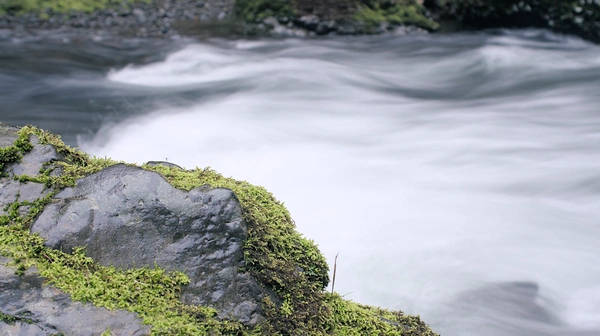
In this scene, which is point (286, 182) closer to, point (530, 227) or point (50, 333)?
point (530, 227)

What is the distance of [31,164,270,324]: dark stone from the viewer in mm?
2145

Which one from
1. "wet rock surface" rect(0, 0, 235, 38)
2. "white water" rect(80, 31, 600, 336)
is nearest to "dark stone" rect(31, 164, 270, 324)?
"white water" rect(80, 31, 600, 336)

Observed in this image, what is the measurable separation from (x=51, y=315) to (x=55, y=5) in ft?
51.7

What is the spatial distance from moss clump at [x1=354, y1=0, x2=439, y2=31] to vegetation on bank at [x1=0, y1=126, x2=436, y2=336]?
12170 millimetres

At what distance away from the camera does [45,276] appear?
2.08 meters

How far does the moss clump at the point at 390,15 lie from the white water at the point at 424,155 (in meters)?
1.81

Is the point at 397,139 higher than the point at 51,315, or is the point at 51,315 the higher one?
the point at 397,139

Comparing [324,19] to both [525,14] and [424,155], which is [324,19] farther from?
[424,155]

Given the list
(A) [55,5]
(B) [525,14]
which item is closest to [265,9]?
(A) [55,5]

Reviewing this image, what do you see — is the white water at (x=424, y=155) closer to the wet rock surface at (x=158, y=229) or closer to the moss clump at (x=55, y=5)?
the wet rock surface at (x=158, y=229)

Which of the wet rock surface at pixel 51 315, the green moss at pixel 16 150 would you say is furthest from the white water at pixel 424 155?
the green moss at pixel 16 150

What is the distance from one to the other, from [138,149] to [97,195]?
15.2 feet

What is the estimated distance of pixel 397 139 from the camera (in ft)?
25.2

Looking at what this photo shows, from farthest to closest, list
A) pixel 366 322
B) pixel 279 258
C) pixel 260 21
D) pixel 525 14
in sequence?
pixel 260 21 < pixel 525 14 < pixel 366 322 < pixel 279 258
